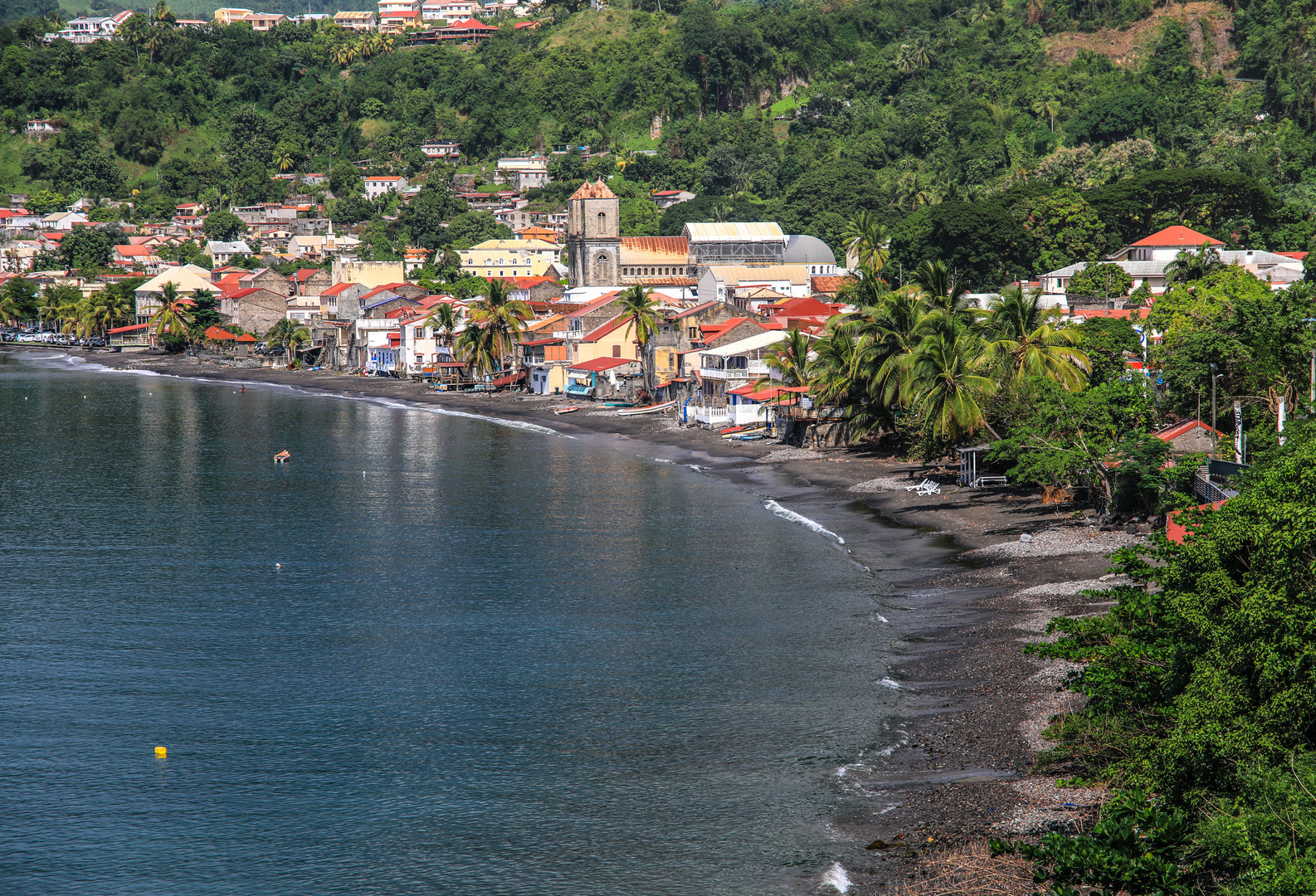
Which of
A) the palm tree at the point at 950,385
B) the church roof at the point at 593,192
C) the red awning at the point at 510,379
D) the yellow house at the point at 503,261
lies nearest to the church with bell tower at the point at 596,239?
Answer: the church roof at the point at 593,192

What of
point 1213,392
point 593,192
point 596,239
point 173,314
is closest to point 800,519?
point 1213,392

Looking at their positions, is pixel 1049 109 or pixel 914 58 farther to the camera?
pixel 914 58

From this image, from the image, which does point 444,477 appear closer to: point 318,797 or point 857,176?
point 318,797

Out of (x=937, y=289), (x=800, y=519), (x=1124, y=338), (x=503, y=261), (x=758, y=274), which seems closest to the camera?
(x=800, y=519)

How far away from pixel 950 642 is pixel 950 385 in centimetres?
2194

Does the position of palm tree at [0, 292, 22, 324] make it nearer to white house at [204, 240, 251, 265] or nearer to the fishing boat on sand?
white house at [204, 240, 251, 265]

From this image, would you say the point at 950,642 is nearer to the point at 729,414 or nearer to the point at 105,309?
the point at 729,414

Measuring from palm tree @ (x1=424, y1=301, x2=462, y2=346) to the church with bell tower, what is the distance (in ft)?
74.7

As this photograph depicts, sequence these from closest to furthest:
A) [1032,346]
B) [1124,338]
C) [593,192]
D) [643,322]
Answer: [1032,346]
[1124,338]
[643,322]
[593,192]

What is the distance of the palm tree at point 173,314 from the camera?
5851 inches

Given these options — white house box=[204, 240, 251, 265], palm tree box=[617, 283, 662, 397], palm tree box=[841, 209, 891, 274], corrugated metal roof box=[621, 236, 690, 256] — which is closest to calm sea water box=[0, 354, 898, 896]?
palm tree box=[617, 283, 662, 397]

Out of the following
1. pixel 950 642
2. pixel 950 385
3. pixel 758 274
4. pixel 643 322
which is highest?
pixel 758 274

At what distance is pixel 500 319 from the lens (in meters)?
104

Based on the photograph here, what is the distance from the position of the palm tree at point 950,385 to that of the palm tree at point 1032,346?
4.94 feet
